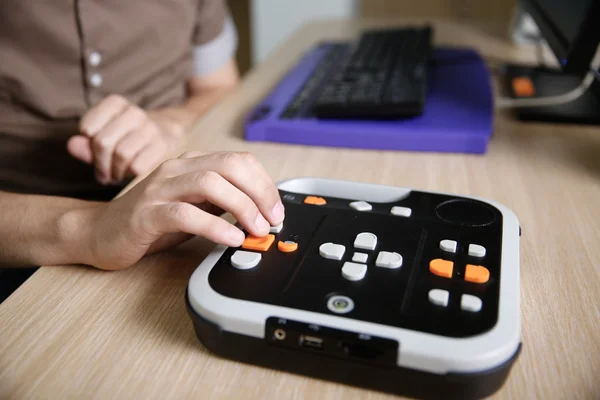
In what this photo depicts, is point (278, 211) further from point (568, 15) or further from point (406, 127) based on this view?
point (568, 15)

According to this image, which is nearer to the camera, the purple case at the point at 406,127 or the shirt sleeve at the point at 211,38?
the purple case at the point at 406,127

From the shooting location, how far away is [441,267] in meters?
0.34

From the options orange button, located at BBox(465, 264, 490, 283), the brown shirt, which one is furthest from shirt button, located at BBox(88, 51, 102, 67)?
orange button, located at BBox(465, 264, 490, 283)

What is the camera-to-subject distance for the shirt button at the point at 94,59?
66 centimetres

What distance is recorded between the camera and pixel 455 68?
32.2 inches

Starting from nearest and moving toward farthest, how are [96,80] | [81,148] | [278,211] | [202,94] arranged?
[278,211] < [81,148] < [96,80] < [202,94]

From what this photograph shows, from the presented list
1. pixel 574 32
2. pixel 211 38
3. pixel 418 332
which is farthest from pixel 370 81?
pixel 418 332

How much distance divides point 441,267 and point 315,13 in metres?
1.82

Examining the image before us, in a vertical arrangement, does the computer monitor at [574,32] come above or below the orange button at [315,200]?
above

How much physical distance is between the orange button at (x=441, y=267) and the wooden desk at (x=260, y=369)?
69 mm

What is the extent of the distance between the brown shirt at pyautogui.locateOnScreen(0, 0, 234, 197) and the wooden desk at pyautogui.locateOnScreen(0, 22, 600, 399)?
0.28 meters

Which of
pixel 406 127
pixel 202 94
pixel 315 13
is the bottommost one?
pixel 315 13

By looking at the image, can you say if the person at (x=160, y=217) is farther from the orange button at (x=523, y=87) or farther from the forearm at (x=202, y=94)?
the orange button at (x=523, y=87)

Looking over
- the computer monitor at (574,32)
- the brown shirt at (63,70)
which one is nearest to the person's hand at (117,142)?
the brown shirt at (63,70)
